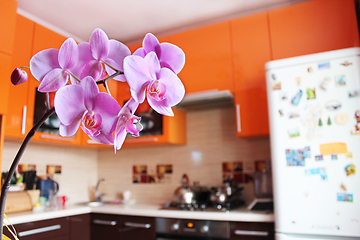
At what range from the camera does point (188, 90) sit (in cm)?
278

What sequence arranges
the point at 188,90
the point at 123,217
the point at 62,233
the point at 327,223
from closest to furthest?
the point at 327,223
the point at 62,233
the point at 123,217
the point at 188,90

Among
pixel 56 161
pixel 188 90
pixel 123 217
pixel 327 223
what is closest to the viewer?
pixel 327 223

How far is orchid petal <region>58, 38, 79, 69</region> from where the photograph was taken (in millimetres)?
332

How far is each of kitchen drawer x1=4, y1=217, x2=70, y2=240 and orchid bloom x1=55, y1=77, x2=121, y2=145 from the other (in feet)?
7.17

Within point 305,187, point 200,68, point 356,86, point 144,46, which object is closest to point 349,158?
point 305,187

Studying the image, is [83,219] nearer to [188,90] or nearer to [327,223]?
[188,90]

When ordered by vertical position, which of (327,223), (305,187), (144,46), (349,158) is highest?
(144,46)

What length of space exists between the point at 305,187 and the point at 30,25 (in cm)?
248

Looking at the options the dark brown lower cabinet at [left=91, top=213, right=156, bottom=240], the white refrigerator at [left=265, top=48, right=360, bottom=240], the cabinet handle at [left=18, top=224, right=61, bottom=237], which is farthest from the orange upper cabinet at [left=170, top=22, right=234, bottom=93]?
the cabinet handle at [left=18, top=224, right=61, bottom=237]

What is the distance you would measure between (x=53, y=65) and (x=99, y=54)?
6 cm

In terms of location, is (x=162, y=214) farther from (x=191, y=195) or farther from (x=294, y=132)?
(x=294, y=132)

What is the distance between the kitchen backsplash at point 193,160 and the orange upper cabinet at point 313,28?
83 centimetres

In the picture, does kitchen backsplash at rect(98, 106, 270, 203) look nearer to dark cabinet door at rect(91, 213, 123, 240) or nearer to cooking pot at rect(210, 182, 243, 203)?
cooking pot at rect(210, 182, 243, 203)

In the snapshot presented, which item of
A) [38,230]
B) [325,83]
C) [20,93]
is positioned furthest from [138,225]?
[325,83]
